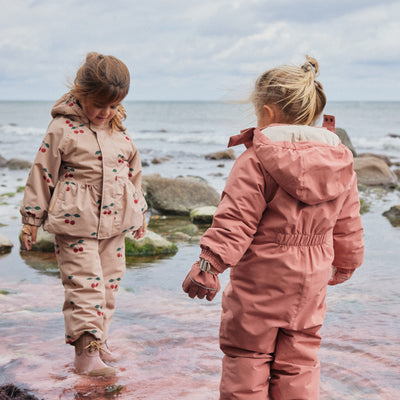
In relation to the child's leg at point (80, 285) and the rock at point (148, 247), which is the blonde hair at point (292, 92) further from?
the rock at point (148, 247)

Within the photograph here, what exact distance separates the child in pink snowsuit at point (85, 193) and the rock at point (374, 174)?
1083cm

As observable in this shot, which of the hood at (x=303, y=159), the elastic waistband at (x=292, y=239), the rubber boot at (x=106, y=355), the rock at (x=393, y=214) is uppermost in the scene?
the hood at (x=303, y=159)

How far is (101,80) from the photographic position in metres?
3.24

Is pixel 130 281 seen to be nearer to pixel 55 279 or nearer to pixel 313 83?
pixel 55 279

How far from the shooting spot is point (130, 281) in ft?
18.3

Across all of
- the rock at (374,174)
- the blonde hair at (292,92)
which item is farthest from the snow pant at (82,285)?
the rock at (374,174)

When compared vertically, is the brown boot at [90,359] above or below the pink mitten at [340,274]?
below

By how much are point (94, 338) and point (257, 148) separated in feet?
5.53

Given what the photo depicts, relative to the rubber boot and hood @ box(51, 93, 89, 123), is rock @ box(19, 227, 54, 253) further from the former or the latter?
hood @ box(51, 93, 89, 123)

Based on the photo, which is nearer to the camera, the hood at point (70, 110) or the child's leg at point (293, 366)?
the child's leg at point (293, 366)

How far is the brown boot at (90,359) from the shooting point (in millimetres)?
3455

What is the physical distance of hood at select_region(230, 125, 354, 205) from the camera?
249 centimetres

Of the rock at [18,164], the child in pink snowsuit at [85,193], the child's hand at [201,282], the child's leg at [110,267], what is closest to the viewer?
the child's hand at [201,282]

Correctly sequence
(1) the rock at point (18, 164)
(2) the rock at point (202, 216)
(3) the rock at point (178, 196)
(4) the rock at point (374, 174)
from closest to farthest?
(2) the rock at point (202, 216)
(3) the rock at point (178, 196)
(4) the rock at point (374, 174)
(1) the rock at point (18, 164)
